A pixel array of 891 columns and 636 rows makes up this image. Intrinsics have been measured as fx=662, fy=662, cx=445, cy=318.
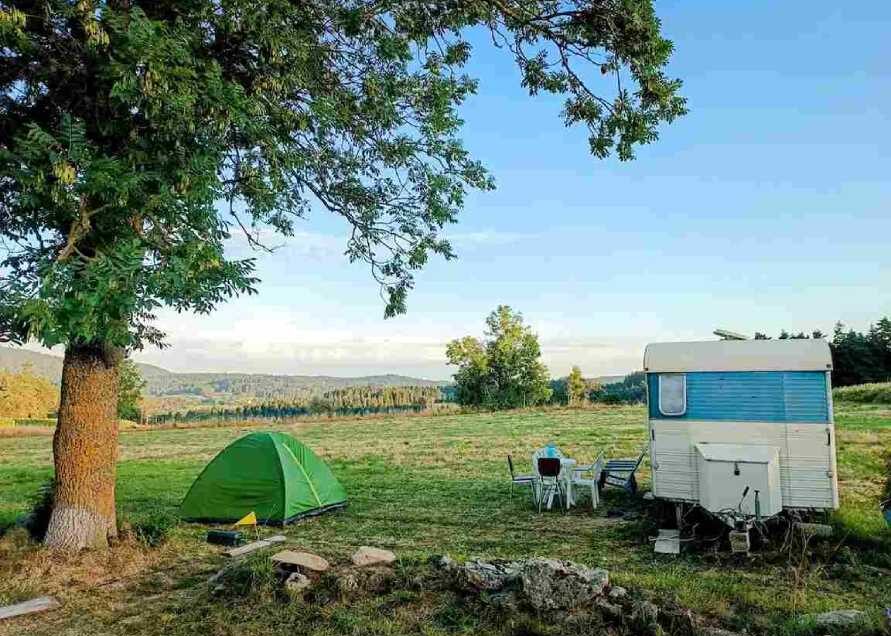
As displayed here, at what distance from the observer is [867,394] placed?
35.6 metres

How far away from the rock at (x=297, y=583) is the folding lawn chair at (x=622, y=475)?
281 inches

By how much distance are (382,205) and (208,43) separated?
3171 mm

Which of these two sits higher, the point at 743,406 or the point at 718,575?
the point at 743,406

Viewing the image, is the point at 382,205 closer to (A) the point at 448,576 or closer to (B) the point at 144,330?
(B) the point at 144,330

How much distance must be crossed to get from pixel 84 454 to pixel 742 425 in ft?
26.8

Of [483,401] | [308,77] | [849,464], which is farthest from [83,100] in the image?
[483,401]

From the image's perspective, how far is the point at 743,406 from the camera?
876 cm

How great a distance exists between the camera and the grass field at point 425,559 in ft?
17.9

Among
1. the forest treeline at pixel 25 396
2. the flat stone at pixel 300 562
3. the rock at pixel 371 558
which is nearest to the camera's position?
the flat stone at pixel 300 562

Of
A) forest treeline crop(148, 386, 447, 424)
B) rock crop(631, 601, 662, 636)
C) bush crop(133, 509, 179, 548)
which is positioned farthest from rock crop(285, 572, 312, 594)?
forest treeline crop(148, 386, 447, 424)

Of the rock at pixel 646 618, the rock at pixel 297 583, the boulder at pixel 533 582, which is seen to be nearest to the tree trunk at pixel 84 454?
the rock at pixel 297 583

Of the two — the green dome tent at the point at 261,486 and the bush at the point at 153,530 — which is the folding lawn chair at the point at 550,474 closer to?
the green dome tent at the point at 261,486

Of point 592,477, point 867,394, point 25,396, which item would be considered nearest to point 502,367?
point 867,394

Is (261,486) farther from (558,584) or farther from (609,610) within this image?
(609,610)
